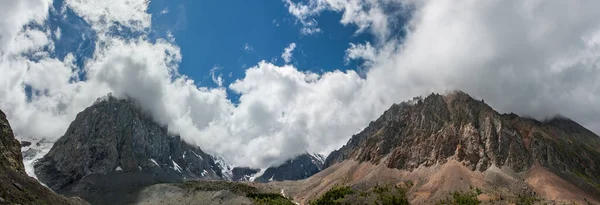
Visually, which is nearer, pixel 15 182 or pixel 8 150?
pixel 15 182

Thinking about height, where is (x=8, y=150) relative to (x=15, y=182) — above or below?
above

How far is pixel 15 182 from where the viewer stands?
129 m

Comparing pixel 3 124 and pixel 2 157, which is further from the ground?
pixel 3 124

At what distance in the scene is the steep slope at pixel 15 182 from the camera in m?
112

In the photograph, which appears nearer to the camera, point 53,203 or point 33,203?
point 33,203

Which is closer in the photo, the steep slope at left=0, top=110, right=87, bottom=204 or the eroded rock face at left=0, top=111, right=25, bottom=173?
the steep slope at left=0, top=110, right=87, bottom=204

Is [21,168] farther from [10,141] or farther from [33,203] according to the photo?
[33,203]

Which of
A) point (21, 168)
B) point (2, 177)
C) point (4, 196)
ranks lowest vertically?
point (4, 196)

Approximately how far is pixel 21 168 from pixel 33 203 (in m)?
53.9

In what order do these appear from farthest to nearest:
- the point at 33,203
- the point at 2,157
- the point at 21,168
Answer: the point at 21,168
the point at 2,157
the point at 33,203

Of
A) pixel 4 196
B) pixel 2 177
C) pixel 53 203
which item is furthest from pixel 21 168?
pixel 4 196

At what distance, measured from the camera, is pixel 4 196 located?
10531cm

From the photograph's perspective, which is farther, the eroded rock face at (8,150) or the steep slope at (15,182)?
the eroded rock face at (8,150)

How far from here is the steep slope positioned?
11181 centimetres
